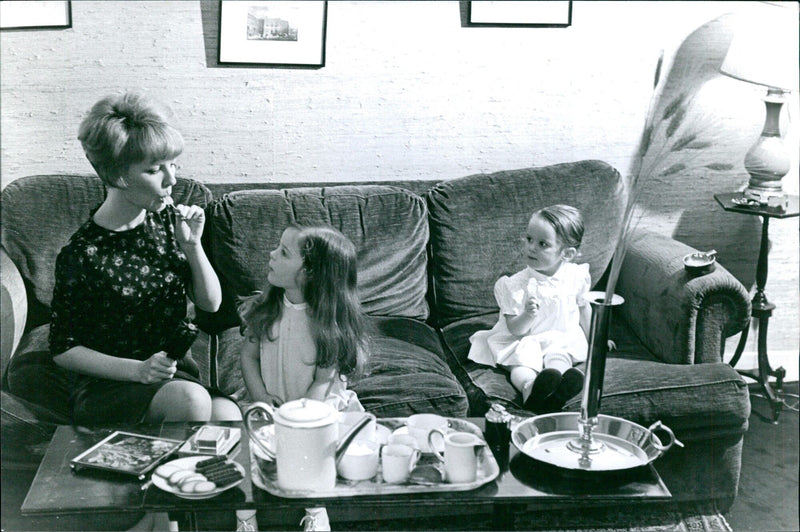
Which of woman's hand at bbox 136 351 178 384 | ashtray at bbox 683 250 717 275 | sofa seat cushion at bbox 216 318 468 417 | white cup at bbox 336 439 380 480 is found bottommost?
sofa seat cushion at bbox 216 318 468 417

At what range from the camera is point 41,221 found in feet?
8.26

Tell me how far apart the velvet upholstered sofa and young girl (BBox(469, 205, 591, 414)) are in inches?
2.8

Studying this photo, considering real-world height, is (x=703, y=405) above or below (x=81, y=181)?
below

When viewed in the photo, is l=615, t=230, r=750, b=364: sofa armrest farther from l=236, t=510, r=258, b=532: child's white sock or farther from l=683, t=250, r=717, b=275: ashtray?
l=236, t=510, r=258, b=532: child's white sock

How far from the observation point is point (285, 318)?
2.13 m

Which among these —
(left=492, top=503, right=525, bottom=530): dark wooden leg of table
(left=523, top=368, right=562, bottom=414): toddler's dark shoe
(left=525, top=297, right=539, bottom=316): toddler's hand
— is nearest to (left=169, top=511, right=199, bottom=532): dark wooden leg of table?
(left=492, top=503, right=525, bottom=530): dark wooden leg of table

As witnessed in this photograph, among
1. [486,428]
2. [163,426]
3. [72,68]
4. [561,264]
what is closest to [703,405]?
[561,264]

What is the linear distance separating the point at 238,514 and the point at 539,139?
1.70 meters

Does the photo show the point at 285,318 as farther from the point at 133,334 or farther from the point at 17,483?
the point at 17,483

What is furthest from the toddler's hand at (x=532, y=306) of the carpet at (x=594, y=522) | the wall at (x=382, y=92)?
the wall at (x=382, y=92)

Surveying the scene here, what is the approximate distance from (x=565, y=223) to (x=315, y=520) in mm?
1177

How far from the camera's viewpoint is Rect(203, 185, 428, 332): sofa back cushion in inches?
100

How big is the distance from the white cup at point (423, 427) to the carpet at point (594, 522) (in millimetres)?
657

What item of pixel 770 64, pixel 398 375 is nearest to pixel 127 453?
pixel 398 375
